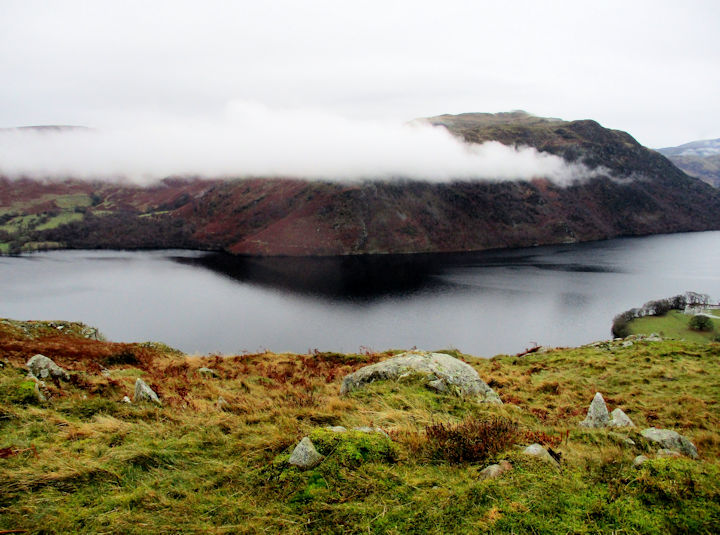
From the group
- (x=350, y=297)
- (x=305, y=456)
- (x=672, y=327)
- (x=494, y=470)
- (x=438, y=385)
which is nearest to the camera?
(x=494, y=470)

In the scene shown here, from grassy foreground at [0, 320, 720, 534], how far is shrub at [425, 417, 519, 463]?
0.22ft

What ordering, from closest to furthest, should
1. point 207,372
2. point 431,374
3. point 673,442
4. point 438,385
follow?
point 673,442
point 438,385
point 431,374
point 207,372

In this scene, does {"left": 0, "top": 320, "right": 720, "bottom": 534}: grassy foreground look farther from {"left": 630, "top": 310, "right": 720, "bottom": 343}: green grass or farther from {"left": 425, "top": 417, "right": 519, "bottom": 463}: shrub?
{"left": 630, "top": 310, "right": 720, "bottom": 343}: green grass

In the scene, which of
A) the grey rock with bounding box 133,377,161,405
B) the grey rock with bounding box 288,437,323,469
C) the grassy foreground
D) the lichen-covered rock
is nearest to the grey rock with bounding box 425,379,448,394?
the lichen-covered rock

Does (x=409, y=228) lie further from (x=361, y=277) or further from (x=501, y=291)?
(x=501, y=291)

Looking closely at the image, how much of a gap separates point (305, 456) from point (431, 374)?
500cm

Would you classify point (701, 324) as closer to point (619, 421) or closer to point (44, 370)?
point (619, 421)

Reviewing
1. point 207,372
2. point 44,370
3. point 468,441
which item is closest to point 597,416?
point 468,441

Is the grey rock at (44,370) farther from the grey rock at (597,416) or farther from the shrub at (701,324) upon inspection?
the shrub at (701,324)

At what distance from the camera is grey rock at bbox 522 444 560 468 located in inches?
168

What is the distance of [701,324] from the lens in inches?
2180

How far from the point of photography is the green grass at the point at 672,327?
5256 cm

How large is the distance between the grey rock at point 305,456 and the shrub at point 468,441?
1.44 m

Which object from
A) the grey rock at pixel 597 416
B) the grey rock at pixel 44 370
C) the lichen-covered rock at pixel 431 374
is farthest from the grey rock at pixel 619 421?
the grey rock at pixel 44 370
